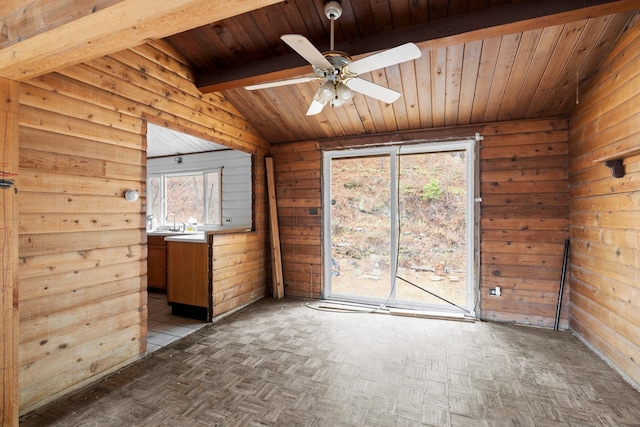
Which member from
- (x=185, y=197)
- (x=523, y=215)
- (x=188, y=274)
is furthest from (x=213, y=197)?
(x=523, y=215)

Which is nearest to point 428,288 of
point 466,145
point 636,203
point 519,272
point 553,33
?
point 519,272

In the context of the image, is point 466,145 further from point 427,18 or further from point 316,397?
point 316,397

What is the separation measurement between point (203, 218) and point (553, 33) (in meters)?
5.24

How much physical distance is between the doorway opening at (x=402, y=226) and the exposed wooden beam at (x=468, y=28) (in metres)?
1.67

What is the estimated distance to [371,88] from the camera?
7.38 feet

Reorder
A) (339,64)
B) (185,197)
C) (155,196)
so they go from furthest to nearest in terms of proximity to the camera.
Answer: (155,196) → (185,197) → (339,64)

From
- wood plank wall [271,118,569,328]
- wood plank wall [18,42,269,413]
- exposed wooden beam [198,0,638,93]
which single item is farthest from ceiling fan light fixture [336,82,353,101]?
wood plank wall [271,118,569,328]

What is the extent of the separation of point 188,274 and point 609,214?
4321 millimetres

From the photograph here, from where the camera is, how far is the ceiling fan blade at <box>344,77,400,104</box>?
7.09ft

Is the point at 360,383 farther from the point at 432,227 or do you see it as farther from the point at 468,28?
the point at 468,28

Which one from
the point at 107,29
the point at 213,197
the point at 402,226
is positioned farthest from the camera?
the point at 213,197

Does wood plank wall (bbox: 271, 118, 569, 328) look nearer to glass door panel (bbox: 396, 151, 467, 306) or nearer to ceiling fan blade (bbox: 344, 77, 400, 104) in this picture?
glass door panel (bbox: 396, 151, 467, 306)

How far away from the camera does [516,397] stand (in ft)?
6.95

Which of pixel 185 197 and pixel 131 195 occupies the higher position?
pixel 185 197
